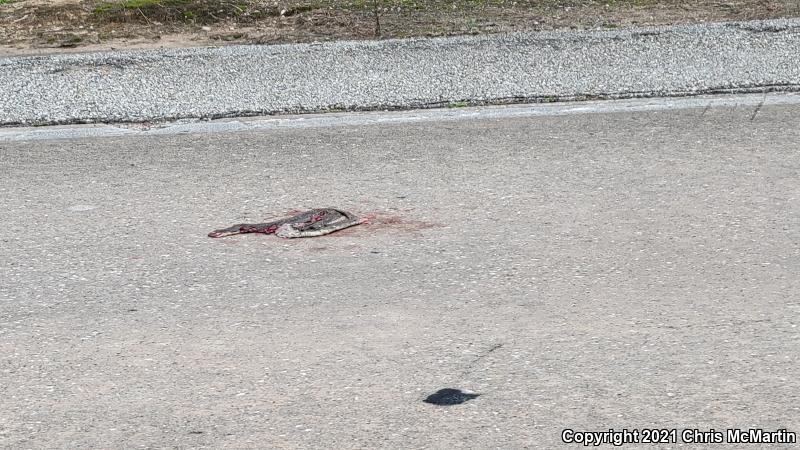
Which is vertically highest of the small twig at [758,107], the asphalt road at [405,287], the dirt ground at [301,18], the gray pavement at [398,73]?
the dirt ground at [301,18]

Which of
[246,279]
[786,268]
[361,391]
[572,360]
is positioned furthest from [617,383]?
[246,279]

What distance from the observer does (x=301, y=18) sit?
10547 millimetres

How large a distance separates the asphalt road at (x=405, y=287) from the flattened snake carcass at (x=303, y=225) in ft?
0.25

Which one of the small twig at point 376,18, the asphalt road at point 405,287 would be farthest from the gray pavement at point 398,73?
the asphalt road at point 405,287

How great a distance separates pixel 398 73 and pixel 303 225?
336 centimetres

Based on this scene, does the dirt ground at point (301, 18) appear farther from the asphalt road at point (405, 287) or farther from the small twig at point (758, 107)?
the asphalt road at point (405, 287)

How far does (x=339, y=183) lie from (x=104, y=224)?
52.2 inches

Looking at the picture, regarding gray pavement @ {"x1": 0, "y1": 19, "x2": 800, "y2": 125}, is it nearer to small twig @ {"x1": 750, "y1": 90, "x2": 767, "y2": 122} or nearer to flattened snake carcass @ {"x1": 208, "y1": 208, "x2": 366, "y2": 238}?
small twig @ {"x1": 750, "y1": 90, "x2": 767, "y2": 122}

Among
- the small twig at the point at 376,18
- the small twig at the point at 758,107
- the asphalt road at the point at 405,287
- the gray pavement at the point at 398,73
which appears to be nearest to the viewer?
the asphalt road at the point at 405,287

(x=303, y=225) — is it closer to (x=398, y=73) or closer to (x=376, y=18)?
(x=398, y=73)

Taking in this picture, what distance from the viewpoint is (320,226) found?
568cm

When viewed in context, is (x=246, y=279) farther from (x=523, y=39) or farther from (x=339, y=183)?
(x=523, y=39)

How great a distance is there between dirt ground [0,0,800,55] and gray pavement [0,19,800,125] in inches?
19.9

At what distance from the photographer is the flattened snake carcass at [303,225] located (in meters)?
5.62
